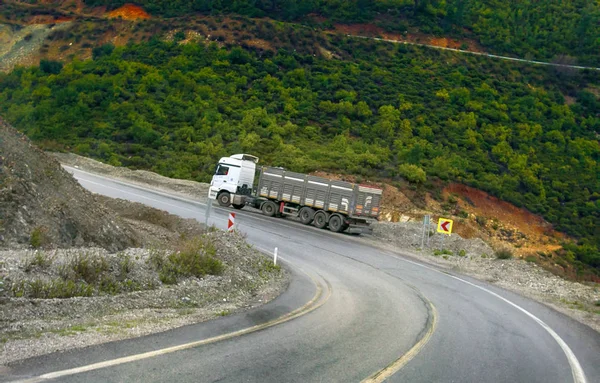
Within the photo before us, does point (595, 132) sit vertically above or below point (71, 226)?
above

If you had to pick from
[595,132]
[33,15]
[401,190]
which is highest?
[33,15]

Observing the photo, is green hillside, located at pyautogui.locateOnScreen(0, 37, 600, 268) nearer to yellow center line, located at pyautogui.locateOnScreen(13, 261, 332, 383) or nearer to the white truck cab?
the white truck cab

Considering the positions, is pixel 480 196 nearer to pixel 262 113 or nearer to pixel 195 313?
pixel 262 113

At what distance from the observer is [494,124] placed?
59.4m

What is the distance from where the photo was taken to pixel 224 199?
3488 centimetres

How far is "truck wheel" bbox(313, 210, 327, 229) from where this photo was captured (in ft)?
102

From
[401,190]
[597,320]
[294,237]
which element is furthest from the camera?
[401,190]

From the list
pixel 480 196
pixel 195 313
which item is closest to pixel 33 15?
pixel 480 196

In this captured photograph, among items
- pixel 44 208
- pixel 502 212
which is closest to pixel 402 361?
pixel 44 208

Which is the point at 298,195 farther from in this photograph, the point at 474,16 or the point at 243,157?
the point at 474,16

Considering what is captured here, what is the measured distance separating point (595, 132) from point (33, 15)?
248 feet

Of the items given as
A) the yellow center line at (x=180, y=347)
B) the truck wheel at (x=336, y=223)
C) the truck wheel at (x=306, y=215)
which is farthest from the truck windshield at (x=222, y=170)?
the yellow center line at (x=180, y=347)

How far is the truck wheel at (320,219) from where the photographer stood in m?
31.2

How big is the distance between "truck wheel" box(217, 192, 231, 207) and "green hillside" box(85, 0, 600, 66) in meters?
52.4
